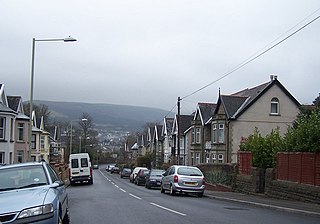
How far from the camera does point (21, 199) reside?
28.4 ft

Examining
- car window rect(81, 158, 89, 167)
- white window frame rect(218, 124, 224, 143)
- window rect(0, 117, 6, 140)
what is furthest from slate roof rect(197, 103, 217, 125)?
window rect(0, 117, 6, 140)

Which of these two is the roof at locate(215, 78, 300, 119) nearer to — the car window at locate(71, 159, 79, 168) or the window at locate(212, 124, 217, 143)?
the window at locate(212, 124, 217, 143)

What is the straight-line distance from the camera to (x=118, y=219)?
1376cm

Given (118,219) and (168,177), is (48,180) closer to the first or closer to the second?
(118,219)

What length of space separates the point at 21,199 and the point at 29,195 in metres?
0.26

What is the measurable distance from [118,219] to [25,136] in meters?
38.8

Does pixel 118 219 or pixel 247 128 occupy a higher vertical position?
pixel 247 128

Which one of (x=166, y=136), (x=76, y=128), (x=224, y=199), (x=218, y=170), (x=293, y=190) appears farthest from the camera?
(x=76, y=128)

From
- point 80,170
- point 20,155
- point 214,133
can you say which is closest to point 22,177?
point 80,170

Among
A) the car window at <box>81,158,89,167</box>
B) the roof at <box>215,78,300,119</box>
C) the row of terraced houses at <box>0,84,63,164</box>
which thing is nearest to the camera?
the row of terraced houses at <box>0,84,63,164</box>

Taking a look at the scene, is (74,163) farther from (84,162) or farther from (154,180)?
(154,180)

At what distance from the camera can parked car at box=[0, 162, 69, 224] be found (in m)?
8.20

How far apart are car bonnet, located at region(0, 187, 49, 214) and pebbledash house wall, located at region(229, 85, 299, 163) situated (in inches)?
1476

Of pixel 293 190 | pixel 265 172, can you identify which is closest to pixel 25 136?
pixel 265 172
